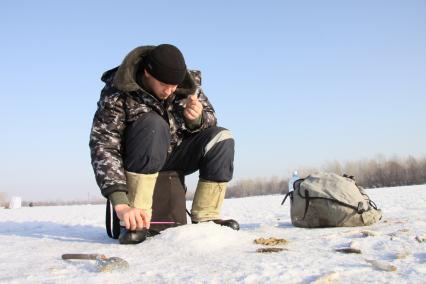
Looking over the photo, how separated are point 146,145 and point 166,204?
0.60m

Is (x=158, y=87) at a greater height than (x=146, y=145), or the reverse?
(x=158, y=87)

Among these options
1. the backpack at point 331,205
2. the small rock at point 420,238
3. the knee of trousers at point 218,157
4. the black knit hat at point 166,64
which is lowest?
the small rock at point 420,238

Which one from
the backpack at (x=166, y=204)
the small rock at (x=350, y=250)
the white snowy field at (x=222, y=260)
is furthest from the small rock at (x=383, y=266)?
the backpack at (x=166, y=204)

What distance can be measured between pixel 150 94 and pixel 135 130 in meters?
0.34

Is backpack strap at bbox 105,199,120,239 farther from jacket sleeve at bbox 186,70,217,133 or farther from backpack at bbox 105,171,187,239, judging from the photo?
jacket sleeve at bbox 186,70,217,133

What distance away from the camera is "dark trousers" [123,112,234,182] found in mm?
2689

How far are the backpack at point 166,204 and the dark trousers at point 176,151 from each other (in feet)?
0.38

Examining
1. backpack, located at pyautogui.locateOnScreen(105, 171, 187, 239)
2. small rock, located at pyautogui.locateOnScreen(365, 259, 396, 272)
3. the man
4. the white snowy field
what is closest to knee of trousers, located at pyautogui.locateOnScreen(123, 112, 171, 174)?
the man

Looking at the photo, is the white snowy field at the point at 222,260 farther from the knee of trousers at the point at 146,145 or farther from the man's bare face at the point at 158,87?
the man's bare face at the point at 158,87

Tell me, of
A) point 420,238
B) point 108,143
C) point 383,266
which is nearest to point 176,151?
point 108,143

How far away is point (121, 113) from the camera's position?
9.29 ft

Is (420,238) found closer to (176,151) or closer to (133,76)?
(176,151)

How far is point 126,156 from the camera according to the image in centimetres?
278

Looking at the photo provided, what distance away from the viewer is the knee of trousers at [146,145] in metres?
2.68
